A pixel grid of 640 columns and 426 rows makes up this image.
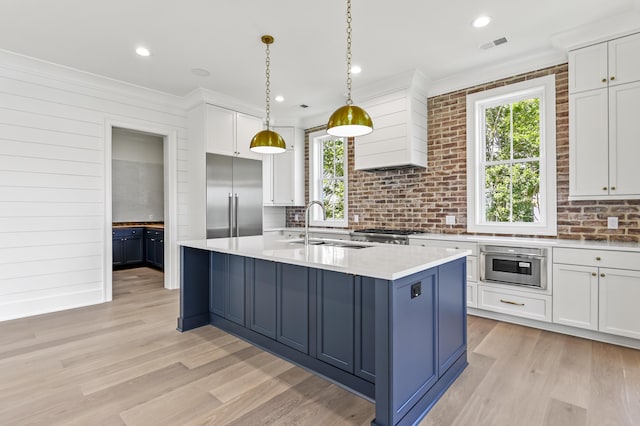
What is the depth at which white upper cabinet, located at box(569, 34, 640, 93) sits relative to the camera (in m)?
2.94

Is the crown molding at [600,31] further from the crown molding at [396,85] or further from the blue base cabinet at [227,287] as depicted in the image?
the blue base cabinet at [227,287]

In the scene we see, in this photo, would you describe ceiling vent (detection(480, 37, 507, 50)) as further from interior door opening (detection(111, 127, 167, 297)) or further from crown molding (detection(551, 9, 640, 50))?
interior door opening (detection(111, 127, 167, 297))

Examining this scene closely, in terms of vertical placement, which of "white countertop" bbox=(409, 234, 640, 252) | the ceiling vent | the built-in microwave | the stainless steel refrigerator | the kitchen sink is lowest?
the built-in microwave

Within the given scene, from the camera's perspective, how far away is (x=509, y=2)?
8.96 feet

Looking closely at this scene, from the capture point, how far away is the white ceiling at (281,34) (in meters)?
2.79

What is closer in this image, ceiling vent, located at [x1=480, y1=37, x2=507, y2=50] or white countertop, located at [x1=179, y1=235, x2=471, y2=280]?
white countertop, located at [x1=179, y1=235, x2=471, y2=280]

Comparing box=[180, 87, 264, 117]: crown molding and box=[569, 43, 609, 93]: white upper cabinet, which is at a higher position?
box=[180, 87, 264, 117]: crown molding

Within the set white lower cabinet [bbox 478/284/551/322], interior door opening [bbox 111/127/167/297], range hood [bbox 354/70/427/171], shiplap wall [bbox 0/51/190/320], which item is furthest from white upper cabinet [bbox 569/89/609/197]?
interior door opening [bbox 111/127/167/297]

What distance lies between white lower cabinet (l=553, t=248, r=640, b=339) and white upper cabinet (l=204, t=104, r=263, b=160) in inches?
175

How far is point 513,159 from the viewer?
3.95m

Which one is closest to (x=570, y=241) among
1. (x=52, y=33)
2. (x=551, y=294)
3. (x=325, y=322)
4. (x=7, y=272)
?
(x=551, y=294)

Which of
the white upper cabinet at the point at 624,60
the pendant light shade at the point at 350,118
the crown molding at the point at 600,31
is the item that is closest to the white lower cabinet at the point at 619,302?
the white upper cabinet at the point at 624,60

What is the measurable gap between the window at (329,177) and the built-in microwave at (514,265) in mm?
2494

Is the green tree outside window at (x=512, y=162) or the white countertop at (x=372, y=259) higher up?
the green tree outside window at (x=512, y=162)
